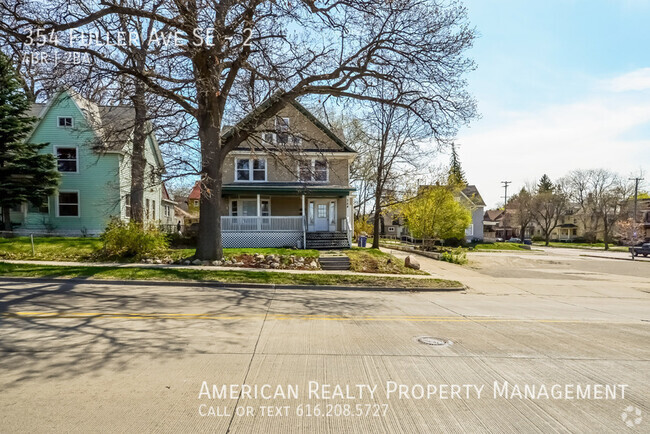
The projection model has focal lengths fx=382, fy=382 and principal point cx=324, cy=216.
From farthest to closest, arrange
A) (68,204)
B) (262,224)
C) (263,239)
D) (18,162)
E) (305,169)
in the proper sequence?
(68,204), (262,224), (263,239), (18,162), (305,169)

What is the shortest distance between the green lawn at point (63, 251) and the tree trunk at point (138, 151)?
90.8 inches

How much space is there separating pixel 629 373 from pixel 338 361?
12.8ft

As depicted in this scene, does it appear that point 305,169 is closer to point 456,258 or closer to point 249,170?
point 249,170

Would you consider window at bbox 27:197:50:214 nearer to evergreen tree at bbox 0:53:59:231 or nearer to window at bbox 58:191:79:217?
window at bbox 58:191:79:217

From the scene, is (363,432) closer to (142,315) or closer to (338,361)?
(338,361)

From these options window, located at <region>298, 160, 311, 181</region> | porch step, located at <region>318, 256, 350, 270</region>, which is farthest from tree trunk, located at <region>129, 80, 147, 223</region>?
porch step, located at <region>318, 256, 350, 270</region>

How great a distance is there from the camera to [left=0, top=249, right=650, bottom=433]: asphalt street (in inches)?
141

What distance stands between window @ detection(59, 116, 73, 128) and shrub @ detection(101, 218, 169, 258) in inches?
477

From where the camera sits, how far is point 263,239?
22859 millimetres

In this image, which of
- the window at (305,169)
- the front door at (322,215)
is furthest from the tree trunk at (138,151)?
the front door at (322,215)

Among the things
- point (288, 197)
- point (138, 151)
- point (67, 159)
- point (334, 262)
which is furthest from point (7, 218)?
point (334, 262)

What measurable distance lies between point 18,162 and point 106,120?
629 centimetres

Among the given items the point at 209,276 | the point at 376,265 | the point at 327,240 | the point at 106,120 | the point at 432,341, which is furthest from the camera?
the point at 327,240

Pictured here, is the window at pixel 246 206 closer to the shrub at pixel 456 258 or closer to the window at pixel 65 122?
the window at pixel 65 122
